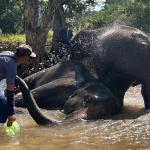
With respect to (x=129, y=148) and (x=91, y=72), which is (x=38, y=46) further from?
(x=129, y=148)

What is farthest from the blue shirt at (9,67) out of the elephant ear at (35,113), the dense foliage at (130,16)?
the dense foliage at (130,16)

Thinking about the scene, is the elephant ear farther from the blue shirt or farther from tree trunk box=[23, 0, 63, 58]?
tree trunk box=[23, 0, 63, 58]

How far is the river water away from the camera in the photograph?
20.5ft

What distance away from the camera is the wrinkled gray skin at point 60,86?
9883 millimetres

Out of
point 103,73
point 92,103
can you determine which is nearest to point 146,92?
point 103,73

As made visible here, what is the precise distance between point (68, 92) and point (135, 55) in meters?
1.52

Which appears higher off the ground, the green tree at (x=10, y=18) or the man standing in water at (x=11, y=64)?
the man standing in water at (x=11, y=64)

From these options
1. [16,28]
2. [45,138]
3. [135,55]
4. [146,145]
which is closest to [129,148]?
[146,145]

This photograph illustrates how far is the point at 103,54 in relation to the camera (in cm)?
1008

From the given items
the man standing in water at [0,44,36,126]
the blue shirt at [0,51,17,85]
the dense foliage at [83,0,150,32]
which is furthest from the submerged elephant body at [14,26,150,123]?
the dense foliage at [83,0,150,32]

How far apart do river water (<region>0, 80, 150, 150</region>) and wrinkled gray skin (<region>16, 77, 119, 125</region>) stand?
21 cm

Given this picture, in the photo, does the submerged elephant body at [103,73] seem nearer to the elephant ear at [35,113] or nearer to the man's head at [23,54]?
the elephant ear at [35,113]

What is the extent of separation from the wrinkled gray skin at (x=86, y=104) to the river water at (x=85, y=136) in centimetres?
21

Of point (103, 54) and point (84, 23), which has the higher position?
point (103, 54)
